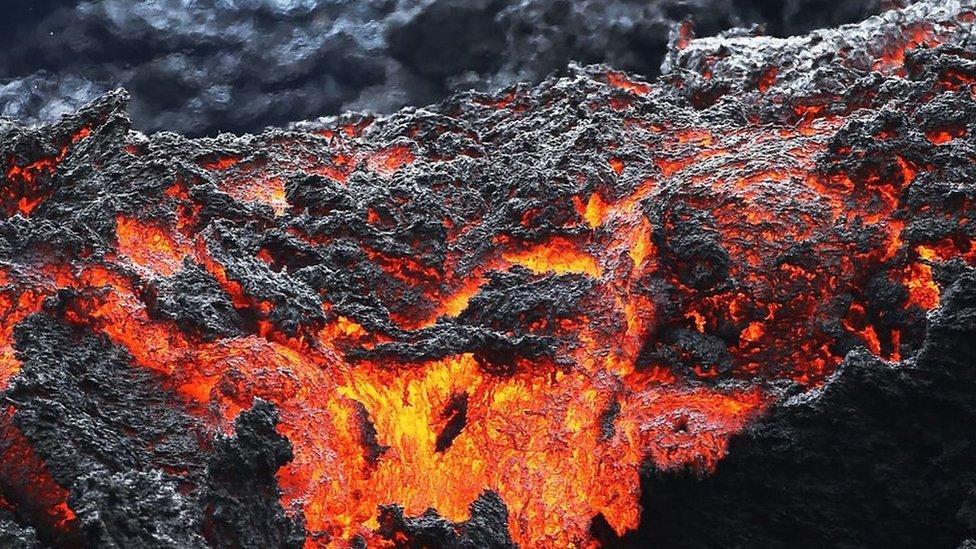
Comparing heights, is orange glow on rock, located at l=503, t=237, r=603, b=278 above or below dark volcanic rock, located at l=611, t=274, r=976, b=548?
above

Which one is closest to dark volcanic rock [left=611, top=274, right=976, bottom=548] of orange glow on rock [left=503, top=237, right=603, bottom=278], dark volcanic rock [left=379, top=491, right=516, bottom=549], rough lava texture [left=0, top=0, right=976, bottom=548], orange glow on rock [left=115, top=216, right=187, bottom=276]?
rough lava texture [left=0, top=0, right=976, bottom=548]

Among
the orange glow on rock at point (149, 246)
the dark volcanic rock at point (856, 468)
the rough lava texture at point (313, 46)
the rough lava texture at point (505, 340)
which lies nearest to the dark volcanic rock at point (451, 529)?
the rough lava texture at point (505, 340)

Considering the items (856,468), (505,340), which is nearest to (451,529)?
(505,340)

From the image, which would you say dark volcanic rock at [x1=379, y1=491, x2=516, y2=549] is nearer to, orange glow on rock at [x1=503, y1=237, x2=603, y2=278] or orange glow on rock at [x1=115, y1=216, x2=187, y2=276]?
orange glow on rock at [x1=503, y1=237, x2=603, y2=278]

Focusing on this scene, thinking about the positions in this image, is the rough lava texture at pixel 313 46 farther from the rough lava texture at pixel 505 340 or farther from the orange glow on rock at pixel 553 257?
the orange glow on rock at pixel 553 257

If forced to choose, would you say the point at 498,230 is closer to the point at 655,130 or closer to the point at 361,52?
the point at 655,130
